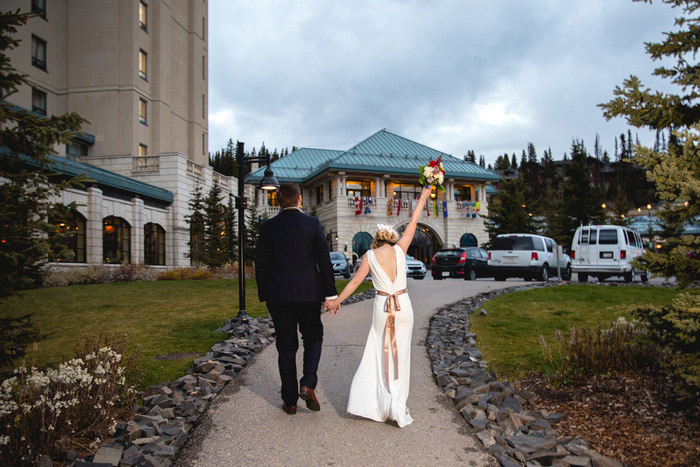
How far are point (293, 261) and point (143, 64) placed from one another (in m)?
33.6

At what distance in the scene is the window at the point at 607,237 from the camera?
65.6 feet

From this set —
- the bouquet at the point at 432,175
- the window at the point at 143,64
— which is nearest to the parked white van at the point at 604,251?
the bouquet at the point at 432,175

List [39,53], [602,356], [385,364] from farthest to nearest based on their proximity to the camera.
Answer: [39,53]
[602,356]
[385,364]

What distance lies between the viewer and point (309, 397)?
475cm

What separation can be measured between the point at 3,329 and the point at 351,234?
38.6m

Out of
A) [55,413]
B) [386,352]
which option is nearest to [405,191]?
[386,352]

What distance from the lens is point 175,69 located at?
3594 cm

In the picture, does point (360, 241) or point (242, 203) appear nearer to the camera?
point (242, 203)

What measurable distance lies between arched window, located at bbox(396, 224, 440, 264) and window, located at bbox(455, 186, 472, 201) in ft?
15.5

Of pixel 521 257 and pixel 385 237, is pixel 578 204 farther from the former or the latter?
pixel 385 237

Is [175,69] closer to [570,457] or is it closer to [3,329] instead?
[3,329]

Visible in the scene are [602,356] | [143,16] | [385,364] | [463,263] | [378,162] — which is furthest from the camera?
[378,162]

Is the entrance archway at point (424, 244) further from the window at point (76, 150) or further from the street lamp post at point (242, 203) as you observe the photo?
the street lamp post at point (242, 203)

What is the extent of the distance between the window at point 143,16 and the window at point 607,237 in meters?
31.1
